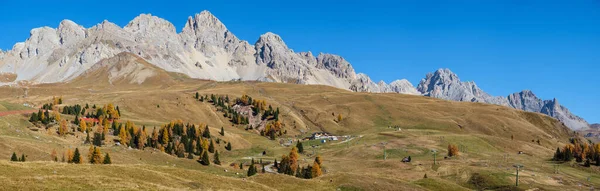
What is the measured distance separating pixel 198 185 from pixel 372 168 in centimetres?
11301

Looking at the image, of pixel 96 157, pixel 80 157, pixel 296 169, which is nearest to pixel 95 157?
pixel 96 157

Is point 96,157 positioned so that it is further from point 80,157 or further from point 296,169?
point 296,169

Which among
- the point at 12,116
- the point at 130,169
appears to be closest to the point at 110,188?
the point at 130,169

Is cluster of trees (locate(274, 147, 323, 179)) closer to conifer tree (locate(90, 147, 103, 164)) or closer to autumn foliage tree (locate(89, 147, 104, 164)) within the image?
conifer tree (locate(90, 147, 103, 164))

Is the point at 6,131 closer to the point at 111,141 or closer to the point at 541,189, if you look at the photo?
the point at 111,141

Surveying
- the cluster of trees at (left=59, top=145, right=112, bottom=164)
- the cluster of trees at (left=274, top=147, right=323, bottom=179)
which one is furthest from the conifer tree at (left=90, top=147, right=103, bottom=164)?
the cluster of trees at (left=274, top=147, right=323, bottom=179)

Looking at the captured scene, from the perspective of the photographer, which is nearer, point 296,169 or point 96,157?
point 96,157

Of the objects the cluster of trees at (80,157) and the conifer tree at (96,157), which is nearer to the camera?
the cluster of trees at (80,157)

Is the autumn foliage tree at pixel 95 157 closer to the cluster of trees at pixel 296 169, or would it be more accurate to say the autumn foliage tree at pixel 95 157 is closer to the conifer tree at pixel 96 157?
the conifer tree at pixel 96 157

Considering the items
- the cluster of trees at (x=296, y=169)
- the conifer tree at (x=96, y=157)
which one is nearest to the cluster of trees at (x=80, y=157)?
the conifer tree at (x=96, y=157)

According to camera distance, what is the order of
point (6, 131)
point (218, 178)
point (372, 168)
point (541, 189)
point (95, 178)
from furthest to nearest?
point (372, 168)
point (6, 131)
point (541, 189)
point (218, 178)
point (95, 178)

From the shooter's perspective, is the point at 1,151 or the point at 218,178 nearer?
the point at 218,178

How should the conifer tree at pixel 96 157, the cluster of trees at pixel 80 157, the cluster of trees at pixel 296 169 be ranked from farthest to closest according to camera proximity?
1. the cluster of trees at pixel 296 169
2. the conifer tree at pixel 96 157
3. the cluster of trees at pixel 80 157

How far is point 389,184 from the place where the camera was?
105 meters
